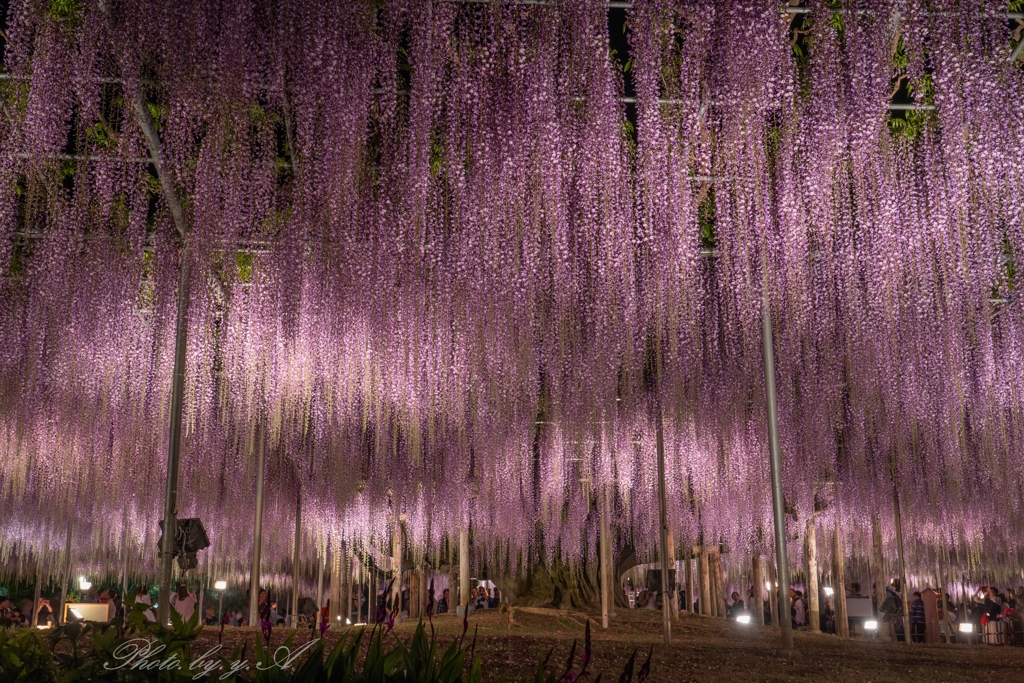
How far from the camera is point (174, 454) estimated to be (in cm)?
957

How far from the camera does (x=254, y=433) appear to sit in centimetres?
1559

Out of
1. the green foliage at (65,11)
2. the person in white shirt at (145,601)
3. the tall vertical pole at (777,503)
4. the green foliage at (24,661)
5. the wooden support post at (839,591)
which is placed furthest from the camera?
the wooden support post at (839,591)

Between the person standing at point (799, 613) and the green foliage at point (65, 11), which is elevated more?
the green foliage at point (65, 11)

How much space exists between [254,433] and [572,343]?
6.76 m

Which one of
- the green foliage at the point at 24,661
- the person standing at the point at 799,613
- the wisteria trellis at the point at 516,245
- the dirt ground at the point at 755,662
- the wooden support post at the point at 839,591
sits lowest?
the person standing at the point at 799,613

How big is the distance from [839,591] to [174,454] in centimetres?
1256

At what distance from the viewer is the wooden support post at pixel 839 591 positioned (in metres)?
15.8

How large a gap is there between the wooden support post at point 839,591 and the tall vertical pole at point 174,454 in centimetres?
1131

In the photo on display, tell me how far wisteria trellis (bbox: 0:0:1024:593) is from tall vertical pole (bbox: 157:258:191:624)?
13.4 inches

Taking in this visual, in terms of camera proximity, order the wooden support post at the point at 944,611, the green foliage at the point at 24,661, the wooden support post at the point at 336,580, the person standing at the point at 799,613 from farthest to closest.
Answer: the person standing at the point at 799,613 → the wooden support post at the point at 336,580 → the wooden support post at the point at 944,611 → the green foliage at the point at 24,661

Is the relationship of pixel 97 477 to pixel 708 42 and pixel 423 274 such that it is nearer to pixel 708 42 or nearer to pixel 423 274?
pixel 423 274

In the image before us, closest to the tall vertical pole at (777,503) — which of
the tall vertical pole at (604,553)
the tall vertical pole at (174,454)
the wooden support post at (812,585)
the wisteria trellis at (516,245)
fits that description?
the wisteria trellis at (516,245)

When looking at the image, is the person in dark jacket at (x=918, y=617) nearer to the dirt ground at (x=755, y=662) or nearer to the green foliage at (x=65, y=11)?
the dirt ground at (x=755, y=662)

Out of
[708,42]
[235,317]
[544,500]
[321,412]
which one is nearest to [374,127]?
[708,42]
